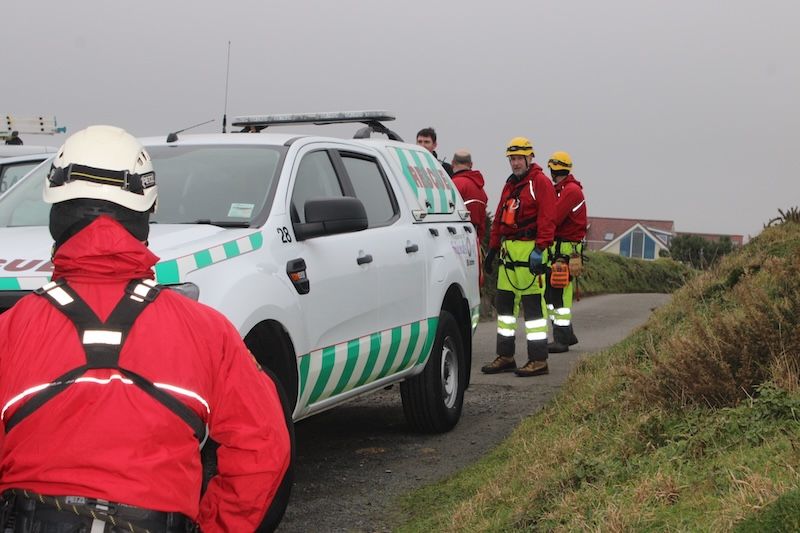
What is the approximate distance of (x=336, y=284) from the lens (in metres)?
6.40

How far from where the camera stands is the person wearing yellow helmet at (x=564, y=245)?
12.3m

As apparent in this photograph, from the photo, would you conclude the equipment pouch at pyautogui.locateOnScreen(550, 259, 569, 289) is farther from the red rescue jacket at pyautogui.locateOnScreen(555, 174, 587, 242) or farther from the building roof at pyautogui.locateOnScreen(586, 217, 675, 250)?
the building roof at pyautogui.locateOnScreen(586, 217, 675, 250)

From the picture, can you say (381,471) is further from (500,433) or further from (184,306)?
(184,306)

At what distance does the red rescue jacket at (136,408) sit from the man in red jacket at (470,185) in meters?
9.82

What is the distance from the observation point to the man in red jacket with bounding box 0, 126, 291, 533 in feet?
7.69

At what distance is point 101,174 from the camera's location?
253cm

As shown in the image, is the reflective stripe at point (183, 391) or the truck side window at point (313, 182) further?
the truck side window at point (313, 182)

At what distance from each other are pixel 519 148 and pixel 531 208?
584mm

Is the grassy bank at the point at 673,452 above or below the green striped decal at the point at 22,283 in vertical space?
below

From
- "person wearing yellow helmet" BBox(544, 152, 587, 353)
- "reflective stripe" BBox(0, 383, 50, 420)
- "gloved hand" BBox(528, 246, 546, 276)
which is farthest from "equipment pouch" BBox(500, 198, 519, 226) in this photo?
"reflective stripe" BBox(0, 383, 50, 420)

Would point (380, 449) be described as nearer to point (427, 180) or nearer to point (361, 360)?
point (361, 360)

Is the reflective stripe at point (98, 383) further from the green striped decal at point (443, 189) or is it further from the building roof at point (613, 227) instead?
the building roof at point (613, 227)

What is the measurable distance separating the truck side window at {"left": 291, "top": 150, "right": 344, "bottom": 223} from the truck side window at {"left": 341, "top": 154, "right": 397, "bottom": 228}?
24 centimetres

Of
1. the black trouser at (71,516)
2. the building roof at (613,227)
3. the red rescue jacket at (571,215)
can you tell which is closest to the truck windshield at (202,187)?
the black trouser at (71,516)
